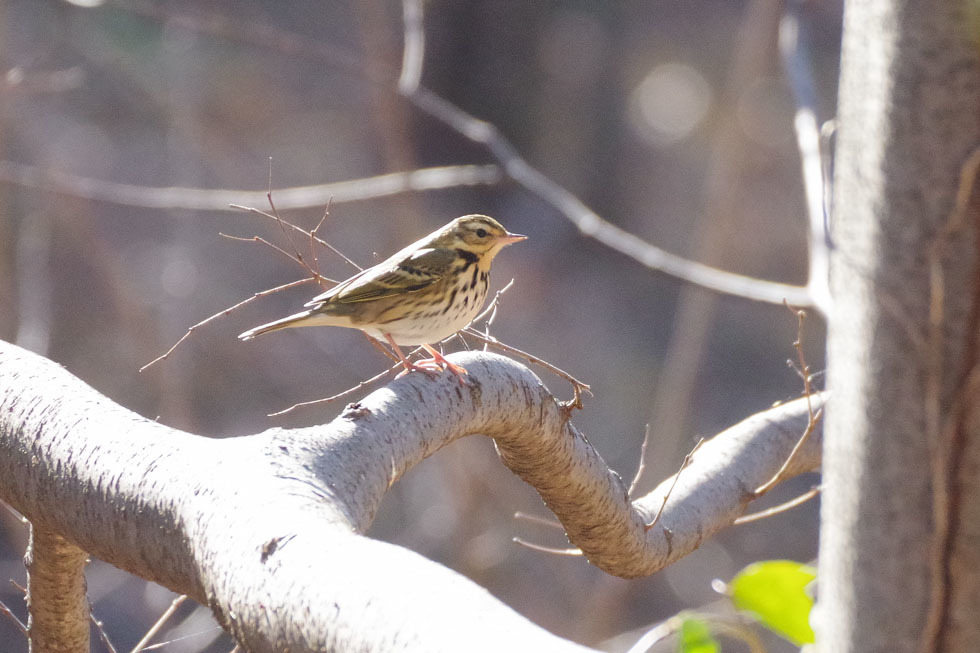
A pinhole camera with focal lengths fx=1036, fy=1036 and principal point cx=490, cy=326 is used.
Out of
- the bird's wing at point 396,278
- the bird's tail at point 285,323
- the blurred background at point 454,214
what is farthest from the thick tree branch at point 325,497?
the blurred background at point 454,214

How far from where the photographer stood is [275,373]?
448 inches

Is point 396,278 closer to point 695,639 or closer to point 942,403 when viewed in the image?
point 695,639

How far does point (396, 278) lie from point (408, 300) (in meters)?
0.13

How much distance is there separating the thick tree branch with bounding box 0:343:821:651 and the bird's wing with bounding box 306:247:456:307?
1054 mm

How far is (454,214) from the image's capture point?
13.0 m

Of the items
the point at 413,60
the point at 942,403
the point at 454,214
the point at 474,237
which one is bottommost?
the point at 942,403

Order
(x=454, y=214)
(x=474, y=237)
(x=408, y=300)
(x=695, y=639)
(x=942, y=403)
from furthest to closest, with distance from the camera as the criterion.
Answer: (x=454, y=214), (x=474, y=237), (x=408, y=300), (x=695, y=639), (x=942, y=403)

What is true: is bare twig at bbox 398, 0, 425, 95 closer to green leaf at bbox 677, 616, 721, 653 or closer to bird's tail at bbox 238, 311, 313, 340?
bird's tail at bbox 238, 311, 313, 340

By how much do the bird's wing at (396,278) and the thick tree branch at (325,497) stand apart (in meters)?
1.05

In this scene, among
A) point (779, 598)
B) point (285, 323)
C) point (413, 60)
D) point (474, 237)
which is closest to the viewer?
point (779, 598)

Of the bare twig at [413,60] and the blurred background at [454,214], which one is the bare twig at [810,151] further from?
the blurred background at [454,214]

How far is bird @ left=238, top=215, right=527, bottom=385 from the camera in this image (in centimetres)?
333

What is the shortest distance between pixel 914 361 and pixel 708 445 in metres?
1.95

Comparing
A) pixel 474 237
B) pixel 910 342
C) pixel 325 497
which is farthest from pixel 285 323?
pixel 910 342
